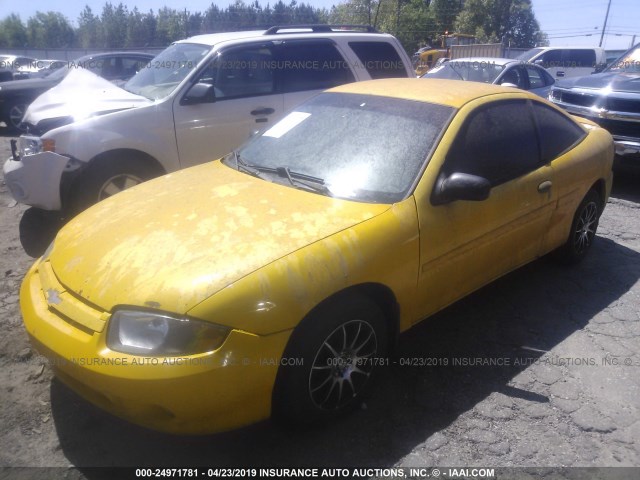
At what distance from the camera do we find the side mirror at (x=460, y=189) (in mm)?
2826

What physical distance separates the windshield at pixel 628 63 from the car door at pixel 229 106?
5437mm

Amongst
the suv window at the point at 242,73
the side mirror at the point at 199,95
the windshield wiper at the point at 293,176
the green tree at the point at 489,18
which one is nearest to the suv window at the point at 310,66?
the suv window at the point at 242,73

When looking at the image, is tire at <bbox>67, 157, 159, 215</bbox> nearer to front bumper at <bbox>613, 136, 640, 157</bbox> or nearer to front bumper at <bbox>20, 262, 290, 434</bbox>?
front bumper at <bbox>20, 262, 290, 434</bbox>

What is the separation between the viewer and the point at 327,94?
12.6 ft

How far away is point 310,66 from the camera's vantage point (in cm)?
602

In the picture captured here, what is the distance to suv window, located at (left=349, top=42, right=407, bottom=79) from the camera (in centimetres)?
632

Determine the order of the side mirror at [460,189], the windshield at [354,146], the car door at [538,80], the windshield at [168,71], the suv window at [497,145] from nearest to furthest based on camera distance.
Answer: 1. the side mirror at [460,189]
2. the windshield at [354,146]
3. the suv window at [497,145]
4. the windshield at [168,71]
5. the car door at [538,80]

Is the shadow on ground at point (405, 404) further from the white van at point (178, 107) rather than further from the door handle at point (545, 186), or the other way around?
the white van at point (178, 107)

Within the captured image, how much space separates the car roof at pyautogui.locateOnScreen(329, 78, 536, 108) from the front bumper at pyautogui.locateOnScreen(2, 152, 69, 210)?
2.60 metres

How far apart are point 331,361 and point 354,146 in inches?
51.0

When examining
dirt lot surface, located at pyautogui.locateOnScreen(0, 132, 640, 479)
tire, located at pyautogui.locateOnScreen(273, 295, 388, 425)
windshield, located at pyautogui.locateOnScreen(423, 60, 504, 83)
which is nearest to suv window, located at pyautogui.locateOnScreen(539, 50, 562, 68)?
windshield, located at pyautogui.locateOnScreen(423, 60, 504, 83)

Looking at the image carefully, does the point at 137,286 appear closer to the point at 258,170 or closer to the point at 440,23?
the point at 258,170

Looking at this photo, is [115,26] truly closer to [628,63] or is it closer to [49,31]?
[49,31]

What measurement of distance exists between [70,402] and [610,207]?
5.93 m
